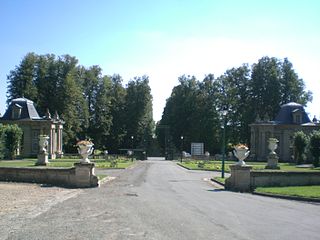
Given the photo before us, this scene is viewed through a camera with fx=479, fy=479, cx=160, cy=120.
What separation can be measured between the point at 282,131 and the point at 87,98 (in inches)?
1598

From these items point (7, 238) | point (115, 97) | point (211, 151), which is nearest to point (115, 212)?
point (7, 238)

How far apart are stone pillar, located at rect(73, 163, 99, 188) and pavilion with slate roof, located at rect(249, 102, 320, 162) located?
56889 millimetres

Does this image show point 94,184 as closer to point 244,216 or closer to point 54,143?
point 244,216

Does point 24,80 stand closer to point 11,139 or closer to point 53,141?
point 53,141

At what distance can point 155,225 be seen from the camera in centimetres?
1231

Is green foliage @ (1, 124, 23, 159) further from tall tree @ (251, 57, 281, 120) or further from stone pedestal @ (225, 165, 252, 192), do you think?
tall tree @ (251, 57, 281, 120)

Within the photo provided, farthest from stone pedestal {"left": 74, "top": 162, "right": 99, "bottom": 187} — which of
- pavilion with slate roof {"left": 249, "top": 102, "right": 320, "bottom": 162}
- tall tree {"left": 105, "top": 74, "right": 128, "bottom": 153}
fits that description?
tall tree {"left": 105, "top": 74, "right": 128, "bottom": 153}

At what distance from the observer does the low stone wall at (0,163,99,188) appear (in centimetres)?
2609

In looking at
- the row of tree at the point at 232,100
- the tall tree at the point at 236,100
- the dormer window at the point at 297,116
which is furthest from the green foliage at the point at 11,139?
the dormer window at the point at 297,116

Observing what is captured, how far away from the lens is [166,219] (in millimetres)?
13430

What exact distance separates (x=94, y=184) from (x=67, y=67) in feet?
211

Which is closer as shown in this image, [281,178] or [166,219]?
[166,219]

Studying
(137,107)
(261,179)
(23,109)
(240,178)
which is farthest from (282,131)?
(240,178)

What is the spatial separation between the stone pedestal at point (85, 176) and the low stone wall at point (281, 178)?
8.64 metres
